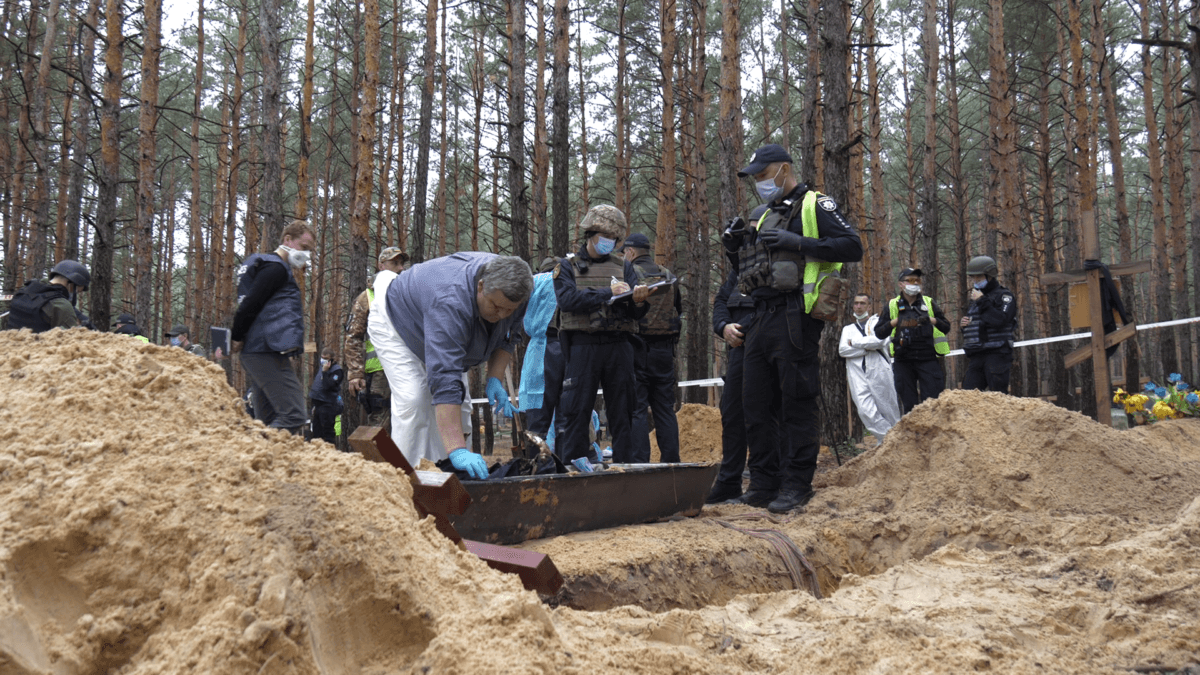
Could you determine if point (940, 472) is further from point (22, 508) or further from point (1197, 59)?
point (22, 508)

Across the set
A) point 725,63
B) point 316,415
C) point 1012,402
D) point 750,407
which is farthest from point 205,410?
point 725,63


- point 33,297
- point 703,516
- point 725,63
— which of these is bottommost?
point 703,516

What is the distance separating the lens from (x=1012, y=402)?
584cm

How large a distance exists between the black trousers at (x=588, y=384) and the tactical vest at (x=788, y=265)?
103 centimetres

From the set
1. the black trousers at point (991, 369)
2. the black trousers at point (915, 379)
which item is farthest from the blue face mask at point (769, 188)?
→ the black trousers at point (991, 369)

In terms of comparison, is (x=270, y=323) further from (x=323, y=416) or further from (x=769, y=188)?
(x=323, y=416)

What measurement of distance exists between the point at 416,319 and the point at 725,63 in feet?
28.2

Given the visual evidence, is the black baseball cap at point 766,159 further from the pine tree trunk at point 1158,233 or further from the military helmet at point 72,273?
the pine tree trunk at point 1158,233

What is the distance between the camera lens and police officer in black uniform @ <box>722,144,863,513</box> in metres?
5.06

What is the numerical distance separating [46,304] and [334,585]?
5.41 m

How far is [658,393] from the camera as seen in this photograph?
6.77 m

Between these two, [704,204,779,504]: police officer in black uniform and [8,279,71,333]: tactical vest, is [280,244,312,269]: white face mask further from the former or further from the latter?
[704,204,779,504]: police officer in black uniform

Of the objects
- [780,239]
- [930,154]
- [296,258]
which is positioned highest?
[930,154]

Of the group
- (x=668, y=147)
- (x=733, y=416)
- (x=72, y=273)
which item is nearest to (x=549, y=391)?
(x=733, y=416)
